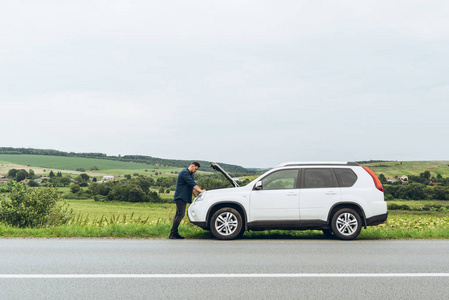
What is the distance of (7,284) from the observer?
6.03 meters

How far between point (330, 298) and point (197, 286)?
1.78 m

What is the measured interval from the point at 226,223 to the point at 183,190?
57.4 inches

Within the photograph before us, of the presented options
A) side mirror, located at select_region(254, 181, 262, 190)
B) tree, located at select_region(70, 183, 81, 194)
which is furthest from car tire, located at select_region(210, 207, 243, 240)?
tree, located at select_region(70, 183, 81, 194)

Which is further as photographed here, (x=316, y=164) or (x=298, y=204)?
Result: (x=316, y=164)

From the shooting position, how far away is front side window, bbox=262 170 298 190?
37.1 ft

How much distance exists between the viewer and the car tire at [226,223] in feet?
35.9

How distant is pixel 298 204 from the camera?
1106 centimetres

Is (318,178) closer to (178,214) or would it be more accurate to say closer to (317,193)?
(317,193)

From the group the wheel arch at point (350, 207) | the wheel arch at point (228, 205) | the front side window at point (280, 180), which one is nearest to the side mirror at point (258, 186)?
the front side window at point (280, 180)

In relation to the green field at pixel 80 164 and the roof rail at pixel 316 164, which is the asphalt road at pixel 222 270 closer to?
the roof rail at pixel 316 164

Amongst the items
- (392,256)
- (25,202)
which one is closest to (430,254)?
(392,256)

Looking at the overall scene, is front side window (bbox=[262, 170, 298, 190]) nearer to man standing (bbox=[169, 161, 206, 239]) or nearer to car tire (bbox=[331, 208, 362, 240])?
car tire (bbox=[331, 208, 362, 240])

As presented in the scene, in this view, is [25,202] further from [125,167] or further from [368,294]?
[125,167]

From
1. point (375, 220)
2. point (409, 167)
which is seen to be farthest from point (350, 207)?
point (409, 167)
